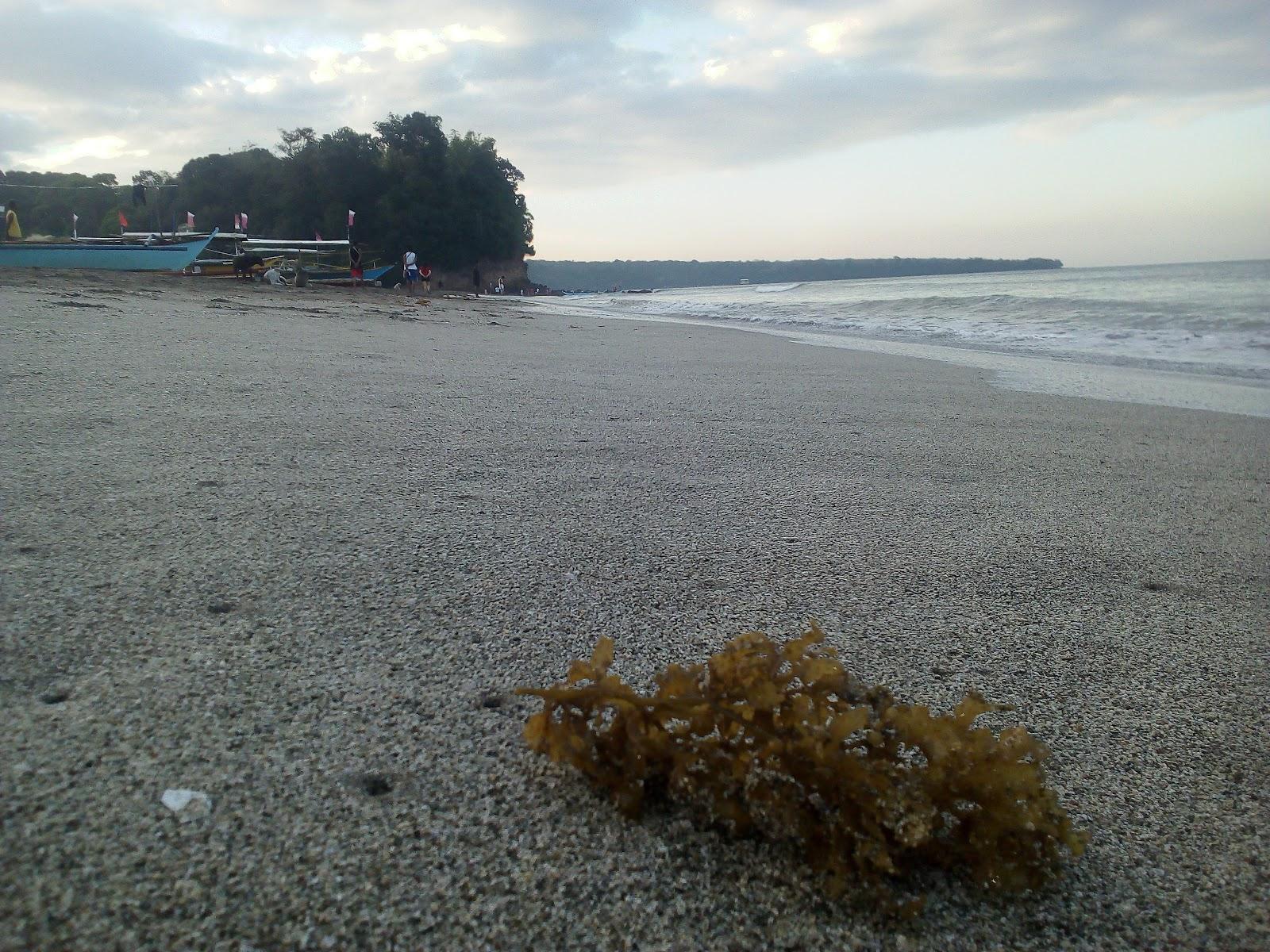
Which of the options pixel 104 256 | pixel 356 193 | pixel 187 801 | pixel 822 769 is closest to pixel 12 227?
pixel 104 256

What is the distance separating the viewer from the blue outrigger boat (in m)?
13.6

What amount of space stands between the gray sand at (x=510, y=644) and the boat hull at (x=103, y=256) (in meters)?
13.8

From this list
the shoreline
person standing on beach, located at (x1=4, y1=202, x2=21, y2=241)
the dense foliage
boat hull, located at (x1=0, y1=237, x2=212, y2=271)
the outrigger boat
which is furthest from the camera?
the dense foliage

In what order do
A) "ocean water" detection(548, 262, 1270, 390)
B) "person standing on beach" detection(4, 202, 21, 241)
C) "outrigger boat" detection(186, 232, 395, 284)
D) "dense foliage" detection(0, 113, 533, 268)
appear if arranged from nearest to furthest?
1. "ocean water" detection(548, 262, 1270, 390)
2. "person standing on beach" detection(4, 202, 21, 241)
3. "outrigger boat" detection(186, 232, 395, 284)
4. "dense foliage" detection(0, 113, 533, 268)

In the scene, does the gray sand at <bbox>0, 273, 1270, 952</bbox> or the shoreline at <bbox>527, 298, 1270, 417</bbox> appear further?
the shoreline at <bbox>527, 298, 1270, 417</bbox>

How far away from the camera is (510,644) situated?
1.23m

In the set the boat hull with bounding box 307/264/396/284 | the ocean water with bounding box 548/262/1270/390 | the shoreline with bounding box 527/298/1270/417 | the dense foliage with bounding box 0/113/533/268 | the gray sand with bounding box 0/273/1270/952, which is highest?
the dense foliage with bounding box 0/113/533/268

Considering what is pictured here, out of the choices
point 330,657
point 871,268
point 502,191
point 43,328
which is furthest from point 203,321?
point 871,268

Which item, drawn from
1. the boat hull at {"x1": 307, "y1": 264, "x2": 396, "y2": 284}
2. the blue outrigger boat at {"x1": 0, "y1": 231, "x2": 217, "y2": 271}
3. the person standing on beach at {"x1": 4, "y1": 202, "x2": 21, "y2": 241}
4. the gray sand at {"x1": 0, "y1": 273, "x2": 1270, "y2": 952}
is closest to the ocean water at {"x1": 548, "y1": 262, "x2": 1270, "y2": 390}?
the gray sand at {"x1": 0, "y1": 273, "x2": 1270, "y2": 952}

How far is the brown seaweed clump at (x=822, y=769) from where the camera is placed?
2.63ft

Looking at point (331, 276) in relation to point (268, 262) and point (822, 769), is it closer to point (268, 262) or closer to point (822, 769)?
point (268, 262)

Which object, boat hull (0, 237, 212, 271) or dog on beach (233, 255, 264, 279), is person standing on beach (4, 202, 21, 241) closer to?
boat hull (0, 237, 212, 271)

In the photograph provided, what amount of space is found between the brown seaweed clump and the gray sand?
4cm

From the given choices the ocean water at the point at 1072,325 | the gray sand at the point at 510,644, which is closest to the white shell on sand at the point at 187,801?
the gray sand at the point at 510,644
